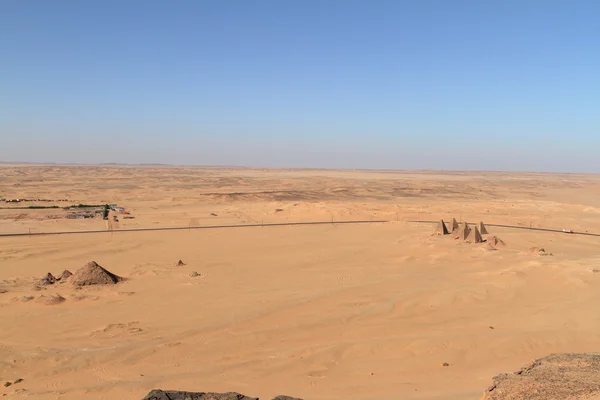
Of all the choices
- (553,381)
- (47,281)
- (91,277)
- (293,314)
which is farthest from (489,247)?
(47,281)

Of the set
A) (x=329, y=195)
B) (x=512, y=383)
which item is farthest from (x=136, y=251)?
(x=329, y=195)

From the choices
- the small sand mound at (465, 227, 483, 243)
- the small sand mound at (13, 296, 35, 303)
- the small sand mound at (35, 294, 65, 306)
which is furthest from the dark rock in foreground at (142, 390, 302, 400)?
the small sand mound at (465, 227, 483, 243)

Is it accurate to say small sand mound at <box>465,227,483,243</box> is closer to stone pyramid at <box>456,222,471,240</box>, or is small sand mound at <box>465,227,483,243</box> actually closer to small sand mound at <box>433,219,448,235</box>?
stone pyramid at <box>456,222,471,240</box>

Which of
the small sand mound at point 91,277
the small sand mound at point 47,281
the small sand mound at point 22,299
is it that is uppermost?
the small sand mound at point 91,277

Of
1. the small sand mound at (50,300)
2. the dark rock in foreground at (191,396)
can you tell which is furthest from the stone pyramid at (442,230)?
the dark rock in foreground at (191,396)

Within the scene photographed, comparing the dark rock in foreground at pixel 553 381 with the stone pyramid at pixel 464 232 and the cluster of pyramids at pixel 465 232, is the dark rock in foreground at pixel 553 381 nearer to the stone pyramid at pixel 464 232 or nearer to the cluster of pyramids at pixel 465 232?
the cluster of pyramids at pixel 465 232
